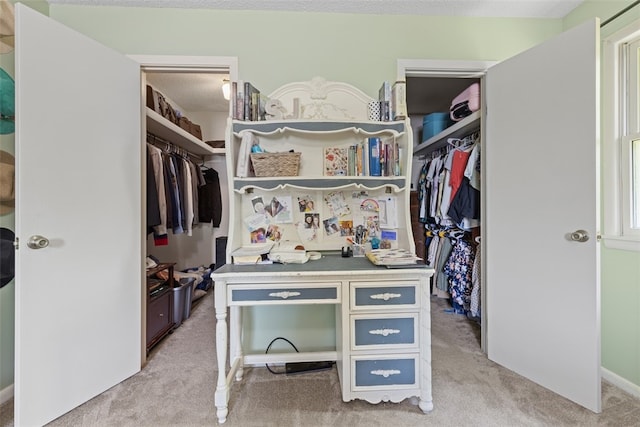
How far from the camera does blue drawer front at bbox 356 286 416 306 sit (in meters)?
1.30

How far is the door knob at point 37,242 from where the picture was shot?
1225mm

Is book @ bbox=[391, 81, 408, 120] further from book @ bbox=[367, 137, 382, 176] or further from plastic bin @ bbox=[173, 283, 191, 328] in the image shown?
plastic bin @ bbox=[173, 283, 191, 328]

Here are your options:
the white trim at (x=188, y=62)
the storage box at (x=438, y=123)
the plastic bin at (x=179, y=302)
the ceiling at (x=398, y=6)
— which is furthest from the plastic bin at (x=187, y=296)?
the storage box at (x=438, y=123)

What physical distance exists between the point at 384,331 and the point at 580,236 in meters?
1.15

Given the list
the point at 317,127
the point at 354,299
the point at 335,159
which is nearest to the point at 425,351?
the point at 354,299

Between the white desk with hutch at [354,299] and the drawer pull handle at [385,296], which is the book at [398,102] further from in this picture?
the drawer pull handle at [385,296]

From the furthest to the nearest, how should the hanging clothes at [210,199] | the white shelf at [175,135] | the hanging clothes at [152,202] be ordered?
the hanging clothes at [210,199] → the white shelf at [175,135] → the hanging clothes at [152,202]

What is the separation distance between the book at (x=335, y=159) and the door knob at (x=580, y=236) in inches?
51.7

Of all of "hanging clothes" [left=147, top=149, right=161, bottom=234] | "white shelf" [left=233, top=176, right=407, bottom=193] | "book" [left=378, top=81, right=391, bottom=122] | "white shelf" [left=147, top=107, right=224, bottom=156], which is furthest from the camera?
"white shelf" [left=147, top=107, right=224, bottom=156]

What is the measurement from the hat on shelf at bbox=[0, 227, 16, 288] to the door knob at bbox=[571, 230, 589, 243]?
305 centimetres

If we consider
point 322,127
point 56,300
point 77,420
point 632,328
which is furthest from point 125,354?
point 632,328

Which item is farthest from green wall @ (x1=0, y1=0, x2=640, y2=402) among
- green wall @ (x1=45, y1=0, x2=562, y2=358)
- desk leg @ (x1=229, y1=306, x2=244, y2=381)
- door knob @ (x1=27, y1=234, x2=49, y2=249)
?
door knob @ (x1=27, y1=234, x2=49, y2=249)

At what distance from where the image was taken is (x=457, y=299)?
2.40 meters

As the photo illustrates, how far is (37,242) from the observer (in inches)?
48.8
